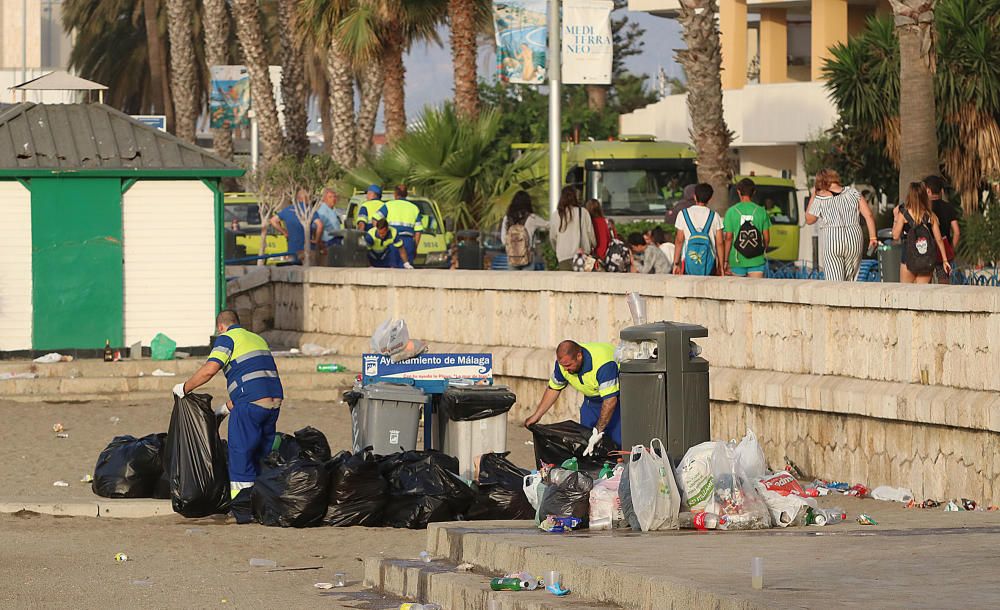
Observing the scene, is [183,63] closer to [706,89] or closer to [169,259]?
[706,89]

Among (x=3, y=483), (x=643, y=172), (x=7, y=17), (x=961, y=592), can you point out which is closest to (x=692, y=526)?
(x=961, y=592)

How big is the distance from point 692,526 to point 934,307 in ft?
11.3

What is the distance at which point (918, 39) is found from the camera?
20375mm

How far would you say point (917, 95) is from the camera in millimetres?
20797

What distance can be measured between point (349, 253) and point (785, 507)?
1296 cm

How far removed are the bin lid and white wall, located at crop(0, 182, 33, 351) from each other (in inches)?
315

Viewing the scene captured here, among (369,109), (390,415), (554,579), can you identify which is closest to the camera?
(554,579)

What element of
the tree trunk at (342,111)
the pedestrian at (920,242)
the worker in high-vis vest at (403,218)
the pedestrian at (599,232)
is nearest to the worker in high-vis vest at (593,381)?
the pedestrian at (920,242)

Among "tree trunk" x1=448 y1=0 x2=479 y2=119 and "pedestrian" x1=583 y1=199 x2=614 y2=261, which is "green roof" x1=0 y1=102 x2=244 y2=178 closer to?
"pedestrian" x1=583 y1=199 x2=614 y2=261

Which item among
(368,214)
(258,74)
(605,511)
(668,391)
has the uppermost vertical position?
(258,74)

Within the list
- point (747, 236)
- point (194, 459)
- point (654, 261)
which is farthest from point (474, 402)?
point (654, 261)

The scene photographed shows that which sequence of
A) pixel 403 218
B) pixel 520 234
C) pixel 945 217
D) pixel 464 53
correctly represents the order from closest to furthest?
1. pixel 945 217
2. pixel 520 234
3. pixel 403 218
4. pixel 464 53

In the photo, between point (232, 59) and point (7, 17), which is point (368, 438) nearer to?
point (7, 17)

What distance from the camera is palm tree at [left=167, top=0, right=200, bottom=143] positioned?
4700cm
